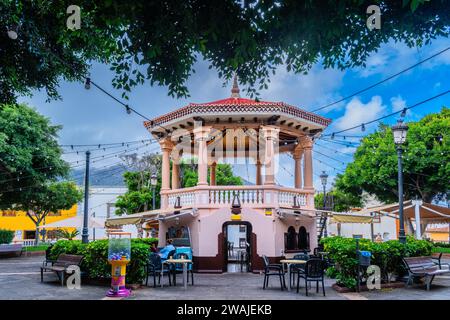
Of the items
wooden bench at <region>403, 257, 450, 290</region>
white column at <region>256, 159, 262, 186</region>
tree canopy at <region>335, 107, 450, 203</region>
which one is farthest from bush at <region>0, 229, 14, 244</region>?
wooden bench at <region>403, 257, 450, 290</region>

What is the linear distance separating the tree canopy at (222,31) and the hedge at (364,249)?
5.53 m

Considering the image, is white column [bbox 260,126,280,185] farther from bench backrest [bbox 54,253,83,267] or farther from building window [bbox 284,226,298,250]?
bench backrest [bbox 54,253,83,267]

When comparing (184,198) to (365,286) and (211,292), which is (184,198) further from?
(365,286)

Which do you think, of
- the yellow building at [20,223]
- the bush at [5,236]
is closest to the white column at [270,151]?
the bush at [5,236]

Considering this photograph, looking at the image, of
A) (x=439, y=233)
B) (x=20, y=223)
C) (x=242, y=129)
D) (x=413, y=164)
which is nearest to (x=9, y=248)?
(x=242, y=129)

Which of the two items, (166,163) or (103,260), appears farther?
(166,163)

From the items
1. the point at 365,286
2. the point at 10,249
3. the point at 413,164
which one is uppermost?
the point at 413,164

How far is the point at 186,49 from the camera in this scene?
728 centimetres

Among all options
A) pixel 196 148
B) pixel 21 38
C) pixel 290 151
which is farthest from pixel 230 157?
pixel 21 38

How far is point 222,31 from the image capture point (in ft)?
21.2

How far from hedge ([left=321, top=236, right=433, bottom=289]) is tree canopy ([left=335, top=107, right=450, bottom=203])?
1599 cm

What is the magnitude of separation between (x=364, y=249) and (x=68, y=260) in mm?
8855

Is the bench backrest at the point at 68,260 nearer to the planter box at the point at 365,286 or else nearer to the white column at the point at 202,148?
the white column at the point at 202,148

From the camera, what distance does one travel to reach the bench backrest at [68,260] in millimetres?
12672
